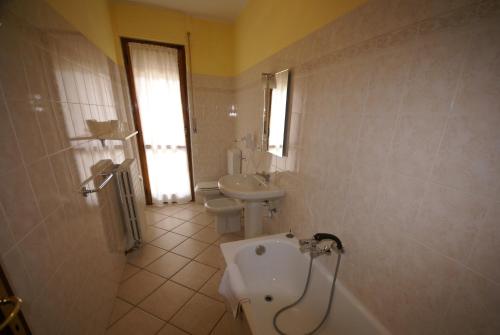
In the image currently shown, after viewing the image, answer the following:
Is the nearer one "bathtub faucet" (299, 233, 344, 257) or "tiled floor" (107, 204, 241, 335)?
"bathtub faucet" (299, 233, 344, 257)

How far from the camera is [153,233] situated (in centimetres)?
246

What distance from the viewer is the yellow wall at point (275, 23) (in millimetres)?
1152

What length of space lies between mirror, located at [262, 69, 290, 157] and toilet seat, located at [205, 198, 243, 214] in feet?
2.72

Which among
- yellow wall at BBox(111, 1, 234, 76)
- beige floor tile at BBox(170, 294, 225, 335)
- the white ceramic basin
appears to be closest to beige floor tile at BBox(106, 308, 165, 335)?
beige floor tile at BBox(170, 294, 225, 335)

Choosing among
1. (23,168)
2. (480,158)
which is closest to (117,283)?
(23,168)

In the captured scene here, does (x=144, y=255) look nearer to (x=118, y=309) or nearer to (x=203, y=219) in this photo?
(x=118, y=309)

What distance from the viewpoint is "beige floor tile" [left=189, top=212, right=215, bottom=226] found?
2.72m

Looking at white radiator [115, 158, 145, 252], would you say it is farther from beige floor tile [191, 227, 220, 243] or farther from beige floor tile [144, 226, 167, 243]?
beige floor tile [191, 227, 220, 243]

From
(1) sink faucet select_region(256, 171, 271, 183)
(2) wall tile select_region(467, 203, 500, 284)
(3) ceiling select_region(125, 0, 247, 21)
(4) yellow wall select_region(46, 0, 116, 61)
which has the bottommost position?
(1) sink faucet select_region(256, 171, 271, 183)

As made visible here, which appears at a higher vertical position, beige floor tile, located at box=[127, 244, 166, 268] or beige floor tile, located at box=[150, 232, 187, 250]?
beige floor tile, located at box=[150, 232, 187, 250]

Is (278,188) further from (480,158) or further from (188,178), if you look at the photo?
(188,178)

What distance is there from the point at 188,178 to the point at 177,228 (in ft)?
2.95

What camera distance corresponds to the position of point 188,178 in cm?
320

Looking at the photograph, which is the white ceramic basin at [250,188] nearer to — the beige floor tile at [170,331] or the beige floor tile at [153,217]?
the beige floor tile at [170,331]
